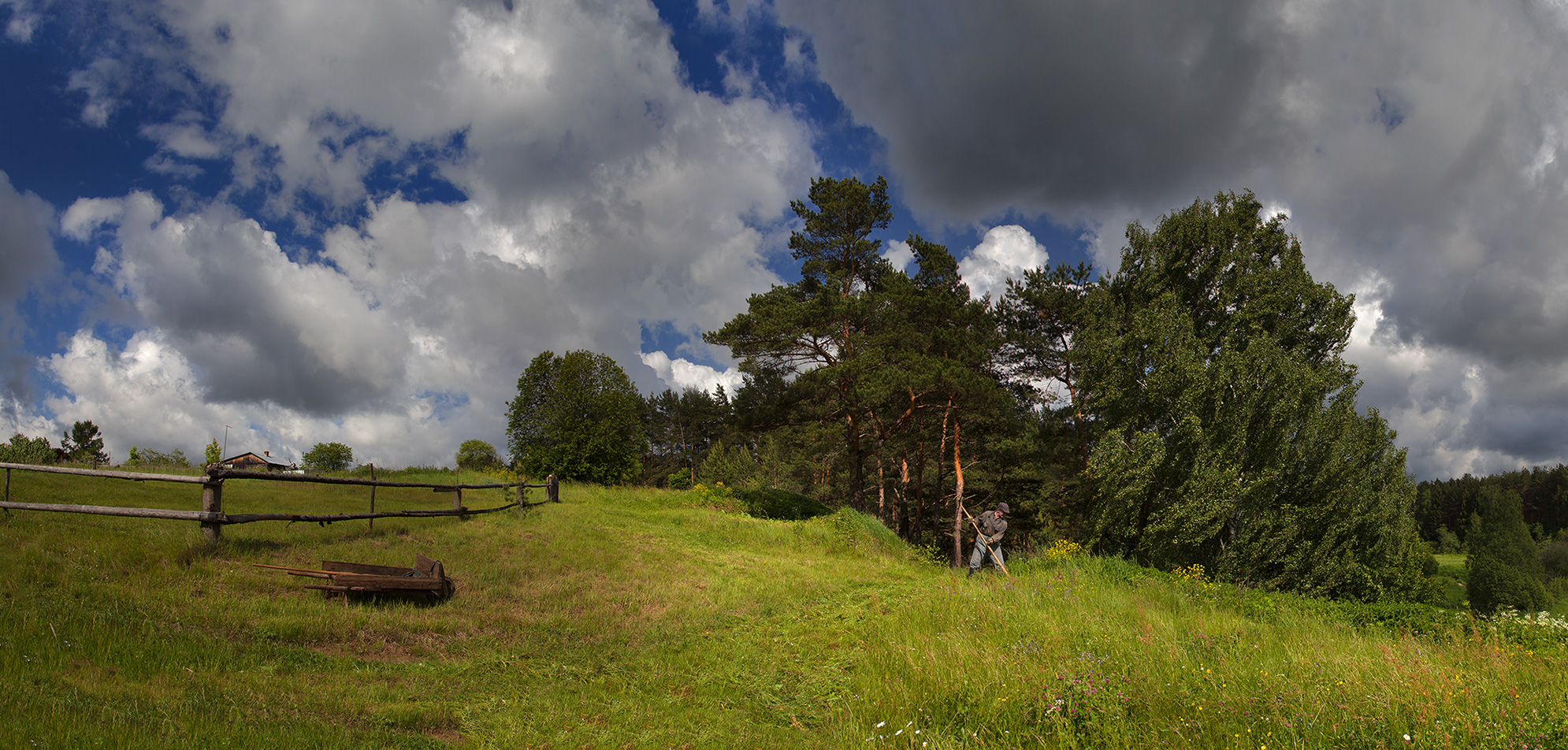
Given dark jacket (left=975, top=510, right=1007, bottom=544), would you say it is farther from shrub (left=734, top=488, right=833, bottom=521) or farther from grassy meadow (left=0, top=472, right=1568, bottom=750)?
shrub (left=734, top=488, right=833, bottom=521)

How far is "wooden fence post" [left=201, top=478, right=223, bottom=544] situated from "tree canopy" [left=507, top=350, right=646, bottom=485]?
73.5ft

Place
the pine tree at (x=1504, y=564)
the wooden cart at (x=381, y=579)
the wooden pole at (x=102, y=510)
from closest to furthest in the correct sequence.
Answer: the wooden cart at (x=381, y=579), the wooden pole at (x=102, y=510), the pine tree at (x=1504, y=564)

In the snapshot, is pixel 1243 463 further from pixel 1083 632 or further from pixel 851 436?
→ pixel 1083 632

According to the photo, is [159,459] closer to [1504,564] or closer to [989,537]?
[989,537]

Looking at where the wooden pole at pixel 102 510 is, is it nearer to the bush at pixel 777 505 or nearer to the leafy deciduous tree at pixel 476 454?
the bush at pixel 777 505

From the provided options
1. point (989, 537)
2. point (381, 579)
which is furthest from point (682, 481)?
point (381, 579)

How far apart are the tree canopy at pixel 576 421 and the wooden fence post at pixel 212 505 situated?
22.4 m

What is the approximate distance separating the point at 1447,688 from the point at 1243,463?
1851 cm

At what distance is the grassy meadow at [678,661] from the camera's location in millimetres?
4332

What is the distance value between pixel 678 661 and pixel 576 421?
26338 mm

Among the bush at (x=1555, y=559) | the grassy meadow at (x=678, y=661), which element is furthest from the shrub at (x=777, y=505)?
the bush at (x=1555, y=559)

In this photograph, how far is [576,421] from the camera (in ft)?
104

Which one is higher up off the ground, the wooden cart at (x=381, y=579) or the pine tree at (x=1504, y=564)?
the wooden cart at (x=381, y=579)

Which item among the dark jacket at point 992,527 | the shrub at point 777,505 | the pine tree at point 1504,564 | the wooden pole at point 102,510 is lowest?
the pine tree at point 1504,564
